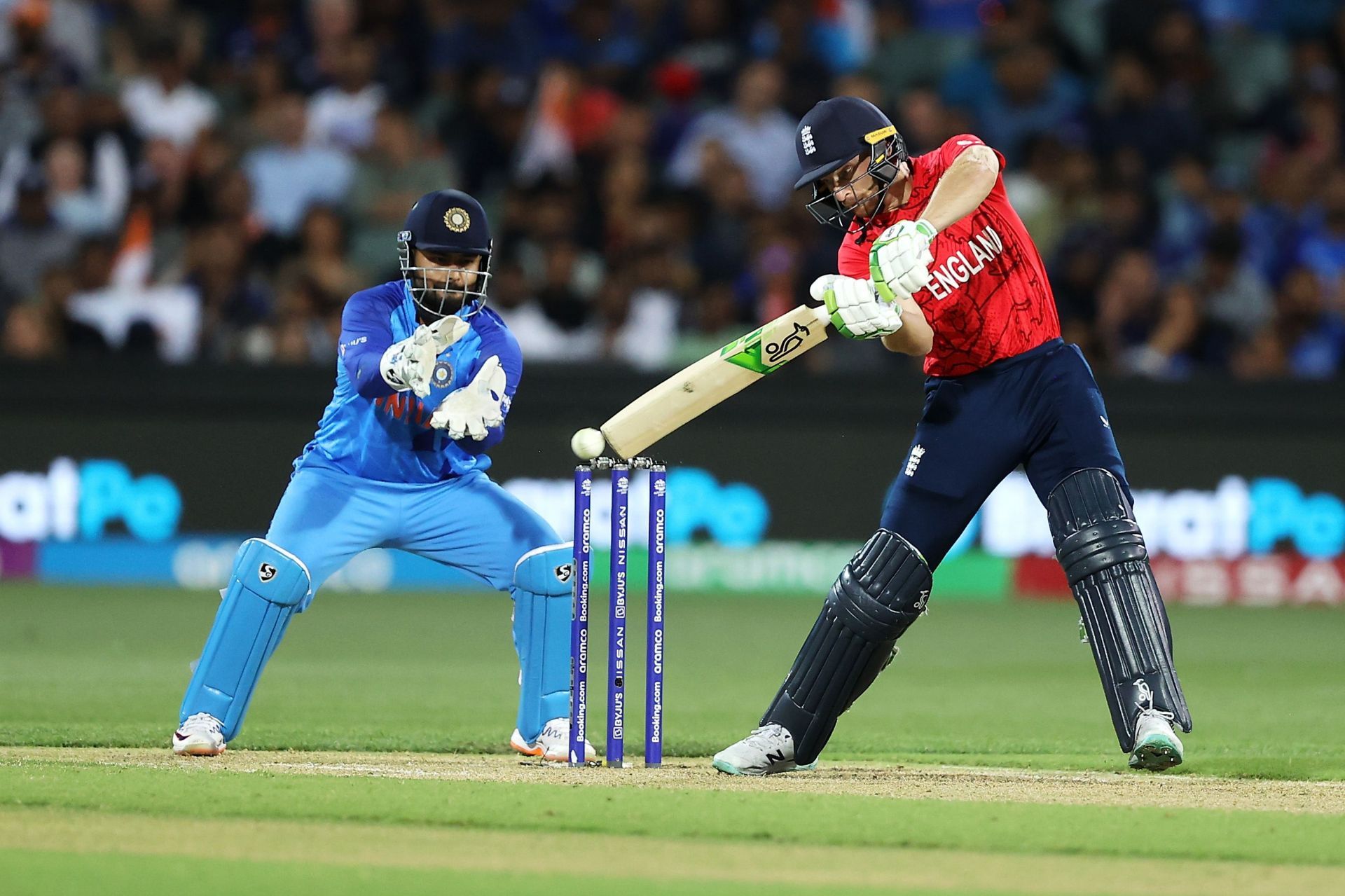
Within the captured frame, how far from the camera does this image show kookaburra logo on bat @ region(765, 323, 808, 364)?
5242 mm

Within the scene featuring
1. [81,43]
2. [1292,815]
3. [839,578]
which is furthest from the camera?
[81,43]

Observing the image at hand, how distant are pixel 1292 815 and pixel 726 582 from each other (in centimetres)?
654

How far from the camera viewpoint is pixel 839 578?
543 cm

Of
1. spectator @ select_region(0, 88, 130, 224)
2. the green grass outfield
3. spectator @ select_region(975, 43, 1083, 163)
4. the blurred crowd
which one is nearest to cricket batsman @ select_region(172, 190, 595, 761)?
the green grass outfield

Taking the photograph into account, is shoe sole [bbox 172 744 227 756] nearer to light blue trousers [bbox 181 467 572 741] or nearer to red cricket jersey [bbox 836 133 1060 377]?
light blue trousers [bbox 181 467 572 741]

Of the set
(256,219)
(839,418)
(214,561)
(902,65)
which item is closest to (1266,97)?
(902,65)

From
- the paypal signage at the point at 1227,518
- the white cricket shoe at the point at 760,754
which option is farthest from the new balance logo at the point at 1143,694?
the paypal signage at the point at 1227,518

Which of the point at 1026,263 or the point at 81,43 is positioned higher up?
the point at 81,43

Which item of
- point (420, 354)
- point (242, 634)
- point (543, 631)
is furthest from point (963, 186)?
point (242, 634)

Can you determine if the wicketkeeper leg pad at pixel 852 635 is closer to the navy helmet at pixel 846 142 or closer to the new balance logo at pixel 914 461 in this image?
the new balance logo at pixel 914 461

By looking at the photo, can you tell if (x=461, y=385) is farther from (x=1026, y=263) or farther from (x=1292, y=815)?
(x=1292, y=815)

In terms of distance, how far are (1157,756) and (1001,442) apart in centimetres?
94

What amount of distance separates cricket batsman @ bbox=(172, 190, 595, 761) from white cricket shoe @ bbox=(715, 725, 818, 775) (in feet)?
1.33

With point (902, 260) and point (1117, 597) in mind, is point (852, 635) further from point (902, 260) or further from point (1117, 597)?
point (902, 260)
